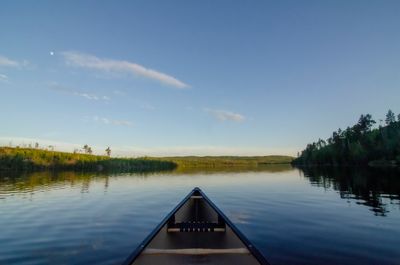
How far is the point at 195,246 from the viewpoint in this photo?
27.6 ft

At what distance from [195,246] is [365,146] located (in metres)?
131

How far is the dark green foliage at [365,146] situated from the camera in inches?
3984

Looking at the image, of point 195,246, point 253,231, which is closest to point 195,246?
point 195,246

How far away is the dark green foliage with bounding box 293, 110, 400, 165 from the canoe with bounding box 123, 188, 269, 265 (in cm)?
10804

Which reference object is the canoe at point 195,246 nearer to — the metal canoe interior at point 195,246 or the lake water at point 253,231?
the metal canoe interior at point 195,246

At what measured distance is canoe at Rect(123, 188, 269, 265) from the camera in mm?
6488

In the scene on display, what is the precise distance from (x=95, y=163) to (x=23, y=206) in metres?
170

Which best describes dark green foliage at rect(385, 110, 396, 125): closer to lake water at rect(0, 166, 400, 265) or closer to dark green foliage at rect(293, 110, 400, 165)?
dark green foliage at rect(293, 110, 400, 165)

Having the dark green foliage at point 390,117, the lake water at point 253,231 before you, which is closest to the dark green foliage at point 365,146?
the dark green foliage at point 390,117

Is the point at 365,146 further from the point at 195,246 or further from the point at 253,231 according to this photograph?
the point at 195,246

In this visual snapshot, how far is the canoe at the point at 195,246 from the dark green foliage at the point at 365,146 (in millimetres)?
108036

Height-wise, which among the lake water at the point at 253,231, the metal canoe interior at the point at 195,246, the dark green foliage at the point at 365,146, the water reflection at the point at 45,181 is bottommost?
the water reflection at the point at 45,181

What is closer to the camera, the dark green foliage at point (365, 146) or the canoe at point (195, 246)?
the canoe at point (195, 246)

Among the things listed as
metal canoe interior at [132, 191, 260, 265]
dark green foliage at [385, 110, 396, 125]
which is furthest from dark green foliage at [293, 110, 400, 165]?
metal canoe interior at [132, 191, 260, 265]
